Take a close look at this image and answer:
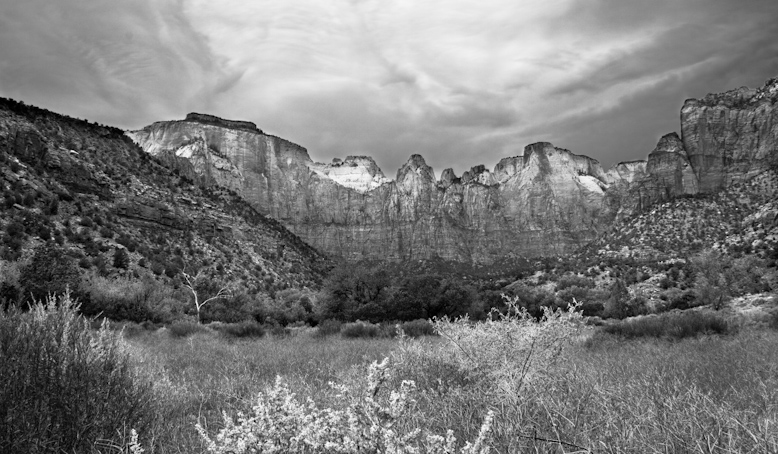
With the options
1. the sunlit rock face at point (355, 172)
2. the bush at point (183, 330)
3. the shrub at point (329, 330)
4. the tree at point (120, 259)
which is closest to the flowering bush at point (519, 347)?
the shrub at point (329, 330)

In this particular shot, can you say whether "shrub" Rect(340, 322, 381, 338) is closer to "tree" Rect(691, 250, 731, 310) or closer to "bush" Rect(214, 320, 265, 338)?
"bush" Rect(214, 320, 265, 338)

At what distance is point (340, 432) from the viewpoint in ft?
5.54

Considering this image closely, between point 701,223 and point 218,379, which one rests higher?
point 701,223

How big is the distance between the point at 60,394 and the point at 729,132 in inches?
4669

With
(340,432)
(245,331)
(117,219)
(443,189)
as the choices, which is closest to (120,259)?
(117,219)

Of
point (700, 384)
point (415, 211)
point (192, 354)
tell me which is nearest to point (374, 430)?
point (700, 384)

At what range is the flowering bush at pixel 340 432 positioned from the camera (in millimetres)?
1528

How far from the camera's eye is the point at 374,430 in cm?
151

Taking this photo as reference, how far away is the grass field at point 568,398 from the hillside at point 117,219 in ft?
57.6

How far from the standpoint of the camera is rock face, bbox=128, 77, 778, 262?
104 metres

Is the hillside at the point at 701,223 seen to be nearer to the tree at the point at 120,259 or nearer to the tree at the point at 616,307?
the tree at the point at 616,307

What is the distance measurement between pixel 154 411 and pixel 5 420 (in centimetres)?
121

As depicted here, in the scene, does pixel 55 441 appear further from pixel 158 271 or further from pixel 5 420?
pixel 158 271

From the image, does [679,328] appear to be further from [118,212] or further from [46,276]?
[118,212]
